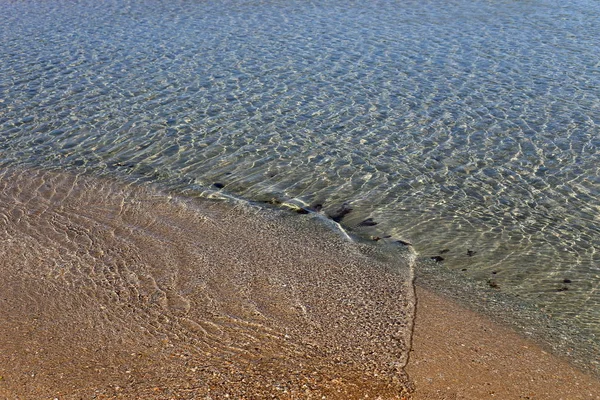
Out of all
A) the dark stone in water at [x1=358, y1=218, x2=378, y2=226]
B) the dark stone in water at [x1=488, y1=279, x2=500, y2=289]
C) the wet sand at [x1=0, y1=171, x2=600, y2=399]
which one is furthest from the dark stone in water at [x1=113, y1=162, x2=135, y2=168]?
the dark stone in water at [x1=488, y1=279, x2=500, y2=289]

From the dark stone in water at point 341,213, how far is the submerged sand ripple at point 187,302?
0.30m

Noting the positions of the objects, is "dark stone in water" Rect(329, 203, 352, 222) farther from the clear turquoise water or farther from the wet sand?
the wet sand

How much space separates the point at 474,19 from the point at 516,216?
11610mm

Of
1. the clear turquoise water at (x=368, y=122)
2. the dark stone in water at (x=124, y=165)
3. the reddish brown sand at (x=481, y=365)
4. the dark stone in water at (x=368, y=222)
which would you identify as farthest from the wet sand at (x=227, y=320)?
the dark stone in water at (x=124, y=165)

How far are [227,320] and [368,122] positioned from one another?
578cm

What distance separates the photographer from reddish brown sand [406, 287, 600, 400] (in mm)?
5008

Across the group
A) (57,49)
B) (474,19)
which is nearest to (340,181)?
(57,49)

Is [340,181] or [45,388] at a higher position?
[45,388]

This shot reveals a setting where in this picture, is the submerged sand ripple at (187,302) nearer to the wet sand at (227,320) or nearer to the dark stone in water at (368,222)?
the wet sand at (227,320)

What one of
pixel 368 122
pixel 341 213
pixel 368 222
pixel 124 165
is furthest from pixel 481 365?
pixel 368 122

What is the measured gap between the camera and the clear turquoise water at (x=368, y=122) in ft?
25.5

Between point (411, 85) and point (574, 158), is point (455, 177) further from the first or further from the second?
Answer: point (411, 85)

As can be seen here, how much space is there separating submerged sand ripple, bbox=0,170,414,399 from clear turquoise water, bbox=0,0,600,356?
0.90m

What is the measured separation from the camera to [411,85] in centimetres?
1250
